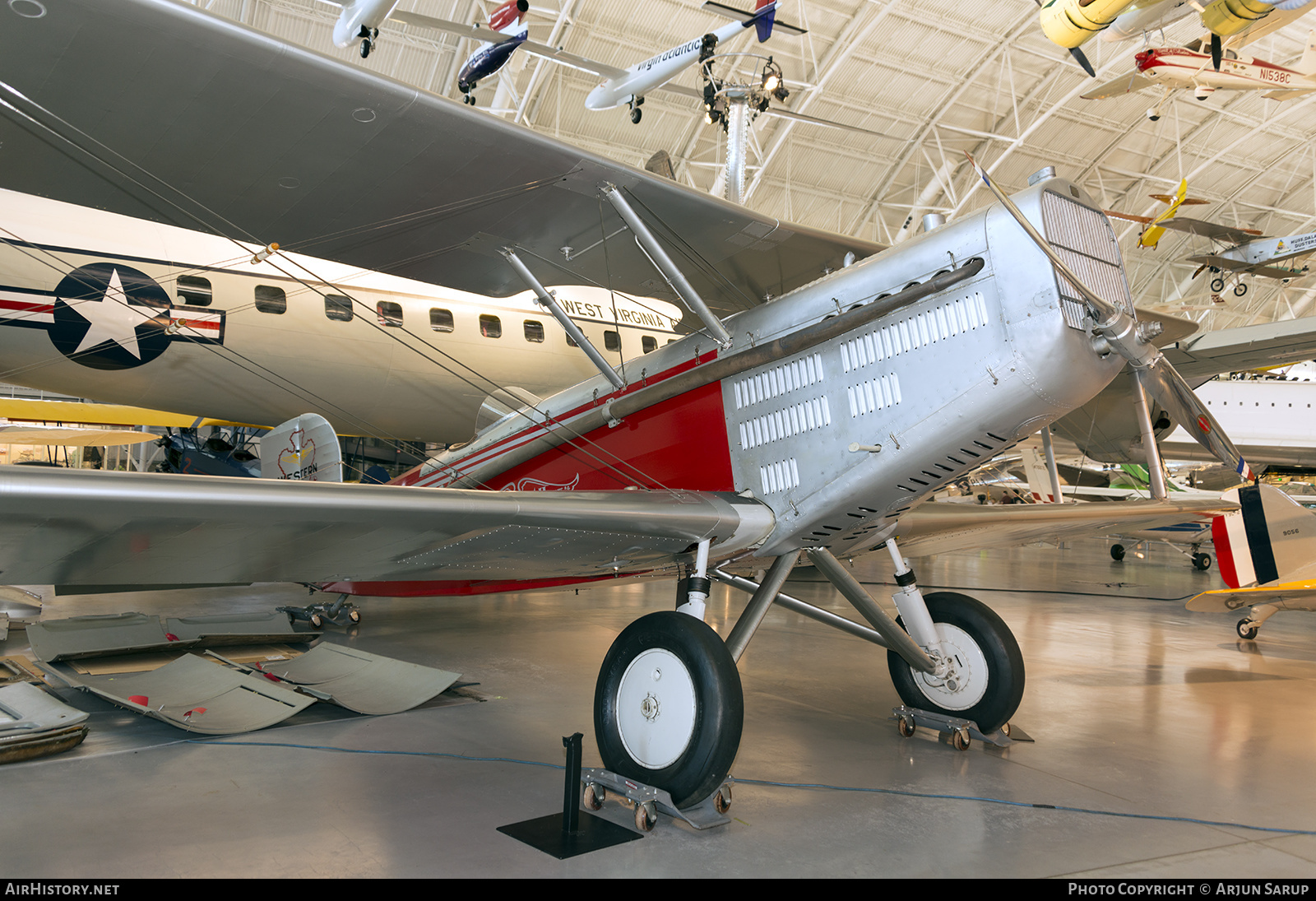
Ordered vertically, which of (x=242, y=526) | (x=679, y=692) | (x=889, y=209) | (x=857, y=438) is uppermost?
(x=889, y=209)

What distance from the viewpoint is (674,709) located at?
10.7ft

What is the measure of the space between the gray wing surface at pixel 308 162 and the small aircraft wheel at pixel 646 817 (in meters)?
2.77

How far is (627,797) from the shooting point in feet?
10.5

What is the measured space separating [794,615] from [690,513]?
6124 millimetres

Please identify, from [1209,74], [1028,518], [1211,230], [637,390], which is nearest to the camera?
[637,390]

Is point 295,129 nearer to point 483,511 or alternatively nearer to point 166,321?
point 483,511

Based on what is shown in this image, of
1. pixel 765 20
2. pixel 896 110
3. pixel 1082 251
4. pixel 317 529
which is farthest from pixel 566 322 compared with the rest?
pixel 896 110

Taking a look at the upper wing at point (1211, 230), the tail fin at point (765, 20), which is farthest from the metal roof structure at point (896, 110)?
the tail fin at point (765, 20)

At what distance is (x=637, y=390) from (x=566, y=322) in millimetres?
510

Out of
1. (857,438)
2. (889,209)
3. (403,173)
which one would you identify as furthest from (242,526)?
(889,209)

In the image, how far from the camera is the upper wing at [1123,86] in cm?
1773

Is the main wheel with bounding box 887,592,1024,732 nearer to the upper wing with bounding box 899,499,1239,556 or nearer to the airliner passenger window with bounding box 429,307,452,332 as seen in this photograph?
the upper wing with bounding box 899,499,1239,556

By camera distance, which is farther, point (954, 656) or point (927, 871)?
point (954, 656)

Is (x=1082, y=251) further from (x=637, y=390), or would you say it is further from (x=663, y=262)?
(x=637, y=390)
